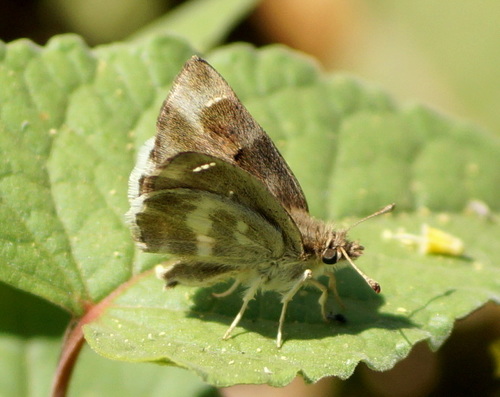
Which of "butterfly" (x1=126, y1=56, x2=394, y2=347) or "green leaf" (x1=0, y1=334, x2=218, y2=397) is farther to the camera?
"green leaf" (x1=0, y1=334, x2=218, y2=397)

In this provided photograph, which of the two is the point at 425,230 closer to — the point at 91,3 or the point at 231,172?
the point at 231,172

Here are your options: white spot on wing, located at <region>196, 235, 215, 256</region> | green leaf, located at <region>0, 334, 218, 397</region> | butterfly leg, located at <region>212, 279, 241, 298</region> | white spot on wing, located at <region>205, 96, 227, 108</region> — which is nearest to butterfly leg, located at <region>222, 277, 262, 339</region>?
butterfly leg, located at <region>212, 279, 241, 298</region>

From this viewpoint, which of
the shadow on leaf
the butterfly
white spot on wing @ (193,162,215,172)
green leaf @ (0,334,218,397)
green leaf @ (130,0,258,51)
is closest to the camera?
white spot on wing @ (193,162,215,172)

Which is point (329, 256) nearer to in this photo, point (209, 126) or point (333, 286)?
point (333, 286)

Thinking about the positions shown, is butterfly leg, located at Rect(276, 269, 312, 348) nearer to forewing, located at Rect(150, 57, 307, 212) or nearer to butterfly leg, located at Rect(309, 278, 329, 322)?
butterfly leg, located at Rect(309, 278, 329, 322)

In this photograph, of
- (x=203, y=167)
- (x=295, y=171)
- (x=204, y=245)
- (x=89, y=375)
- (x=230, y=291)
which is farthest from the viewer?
(x=89, y=375)

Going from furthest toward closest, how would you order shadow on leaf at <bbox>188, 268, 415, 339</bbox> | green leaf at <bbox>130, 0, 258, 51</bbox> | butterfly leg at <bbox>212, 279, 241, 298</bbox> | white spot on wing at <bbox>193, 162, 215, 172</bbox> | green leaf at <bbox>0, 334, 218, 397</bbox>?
1. green leaf at <bbox>130, 0, 258, 51</bbox>
2. green leaf at <bbox>0, 334, 218, 397</bbox>
3. butterfly leg at <bbox>212, 279, 241, 298</bbox>
4. shadow on leaf at <bbox>188, 268, 415, 339</bbox>
5. white spot on wing at <bbox>193, 162, 215, 172</bbox>

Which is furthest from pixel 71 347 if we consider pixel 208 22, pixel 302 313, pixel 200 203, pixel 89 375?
pixel 208 22
